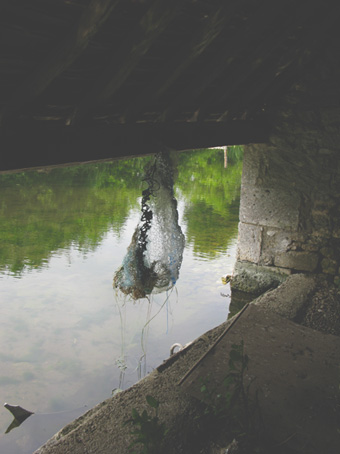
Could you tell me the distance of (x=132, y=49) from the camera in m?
1.92

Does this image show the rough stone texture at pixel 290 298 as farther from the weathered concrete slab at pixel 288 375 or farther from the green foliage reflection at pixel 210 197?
→ the green foliage reflection at pixel 210 197

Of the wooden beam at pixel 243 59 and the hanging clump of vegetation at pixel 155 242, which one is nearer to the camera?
the wooden beam at pixel 243 59

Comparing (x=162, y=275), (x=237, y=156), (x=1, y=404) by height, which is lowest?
(x=1, y=404)

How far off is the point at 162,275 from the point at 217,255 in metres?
2.48

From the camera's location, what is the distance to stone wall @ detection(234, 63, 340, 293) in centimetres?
352

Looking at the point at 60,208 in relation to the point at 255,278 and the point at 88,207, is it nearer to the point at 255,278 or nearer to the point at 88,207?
the point at 88,207

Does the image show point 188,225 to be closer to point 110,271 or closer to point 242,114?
point 110,271

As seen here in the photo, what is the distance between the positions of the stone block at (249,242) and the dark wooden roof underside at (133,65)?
105 cm

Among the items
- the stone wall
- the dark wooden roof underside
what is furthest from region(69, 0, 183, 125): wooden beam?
the stone wall

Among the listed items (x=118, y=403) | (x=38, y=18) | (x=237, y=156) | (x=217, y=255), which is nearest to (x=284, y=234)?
(x=217, y=255)

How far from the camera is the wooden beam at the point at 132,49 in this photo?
72.0 inches

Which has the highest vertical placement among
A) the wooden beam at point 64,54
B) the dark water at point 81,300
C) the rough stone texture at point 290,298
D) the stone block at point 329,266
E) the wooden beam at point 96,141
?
the wooden beam at point 64,54

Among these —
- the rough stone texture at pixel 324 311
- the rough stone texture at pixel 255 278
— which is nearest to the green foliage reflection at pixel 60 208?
the rough stone texture at pixel 255 278

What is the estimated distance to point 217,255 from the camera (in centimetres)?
508
